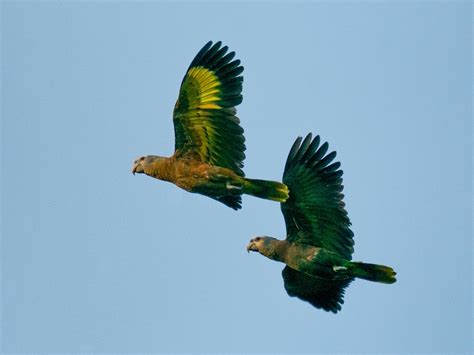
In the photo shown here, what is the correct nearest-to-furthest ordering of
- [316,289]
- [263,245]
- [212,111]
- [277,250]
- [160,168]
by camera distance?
[212,111]
[160,168]
[277,250]
[263,245]
[316,289]

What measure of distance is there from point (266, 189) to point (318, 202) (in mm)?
1045

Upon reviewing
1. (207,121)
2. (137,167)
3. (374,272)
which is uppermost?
(207,121)

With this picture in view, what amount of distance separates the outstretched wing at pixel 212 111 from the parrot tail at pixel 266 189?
1.76 ft

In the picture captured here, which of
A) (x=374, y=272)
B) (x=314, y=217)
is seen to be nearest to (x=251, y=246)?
(x=314, y=217)

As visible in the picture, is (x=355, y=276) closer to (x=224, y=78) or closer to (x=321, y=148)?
(x=321, y=148)

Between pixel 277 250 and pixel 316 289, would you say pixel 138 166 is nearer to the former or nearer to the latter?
pixel 277 250

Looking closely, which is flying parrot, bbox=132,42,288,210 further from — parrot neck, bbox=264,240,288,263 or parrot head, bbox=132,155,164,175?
parrot neck, bbox=264,240,288,263

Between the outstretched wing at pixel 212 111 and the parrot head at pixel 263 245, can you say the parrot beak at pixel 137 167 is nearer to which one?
the outstretched wing at pixel 212 111

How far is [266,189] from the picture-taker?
15547 millimetres

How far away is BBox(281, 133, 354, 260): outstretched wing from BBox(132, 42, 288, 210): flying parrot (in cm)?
85

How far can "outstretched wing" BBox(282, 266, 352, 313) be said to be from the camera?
669 inches

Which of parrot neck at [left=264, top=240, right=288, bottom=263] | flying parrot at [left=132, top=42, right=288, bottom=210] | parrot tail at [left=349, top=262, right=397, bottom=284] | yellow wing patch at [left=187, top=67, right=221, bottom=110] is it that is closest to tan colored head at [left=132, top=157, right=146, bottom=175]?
flying parrot at [left=132, top=42, right=288, bottom=210]

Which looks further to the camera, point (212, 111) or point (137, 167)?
point (137, 167)

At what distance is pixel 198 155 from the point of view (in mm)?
16250
